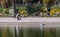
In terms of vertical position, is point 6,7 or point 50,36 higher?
point 6,7

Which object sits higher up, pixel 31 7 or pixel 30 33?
pixel 31 7

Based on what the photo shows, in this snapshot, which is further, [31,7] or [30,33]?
[31,7]

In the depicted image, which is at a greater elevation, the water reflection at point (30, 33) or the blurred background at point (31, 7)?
the blurred background at point (31, 7)

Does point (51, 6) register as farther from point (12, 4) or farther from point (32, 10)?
point (12, 4)

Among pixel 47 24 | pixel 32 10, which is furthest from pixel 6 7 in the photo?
pixel 47 24

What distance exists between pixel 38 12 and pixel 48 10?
1026 millimetres

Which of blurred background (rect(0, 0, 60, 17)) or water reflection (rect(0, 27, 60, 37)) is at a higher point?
blurred background (rect(0, 0, 60, 17))

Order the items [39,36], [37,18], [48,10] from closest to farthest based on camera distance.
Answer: [39,36], [37,18], [48,10]

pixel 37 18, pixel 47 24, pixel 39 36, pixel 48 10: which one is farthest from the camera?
pixel 48 10

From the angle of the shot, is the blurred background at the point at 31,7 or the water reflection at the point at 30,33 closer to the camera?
the water reflection at the point at 30,33

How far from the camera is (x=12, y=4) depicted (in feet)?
92.9

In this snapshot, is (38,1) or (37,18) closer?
(37,18)

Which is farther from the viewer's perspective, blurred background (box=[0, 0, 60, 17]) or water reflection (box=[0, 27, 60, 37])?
blurred background (box=[0, 0, 60, 17])

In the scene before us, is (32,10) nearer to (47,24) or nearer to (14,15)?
(14,15)
